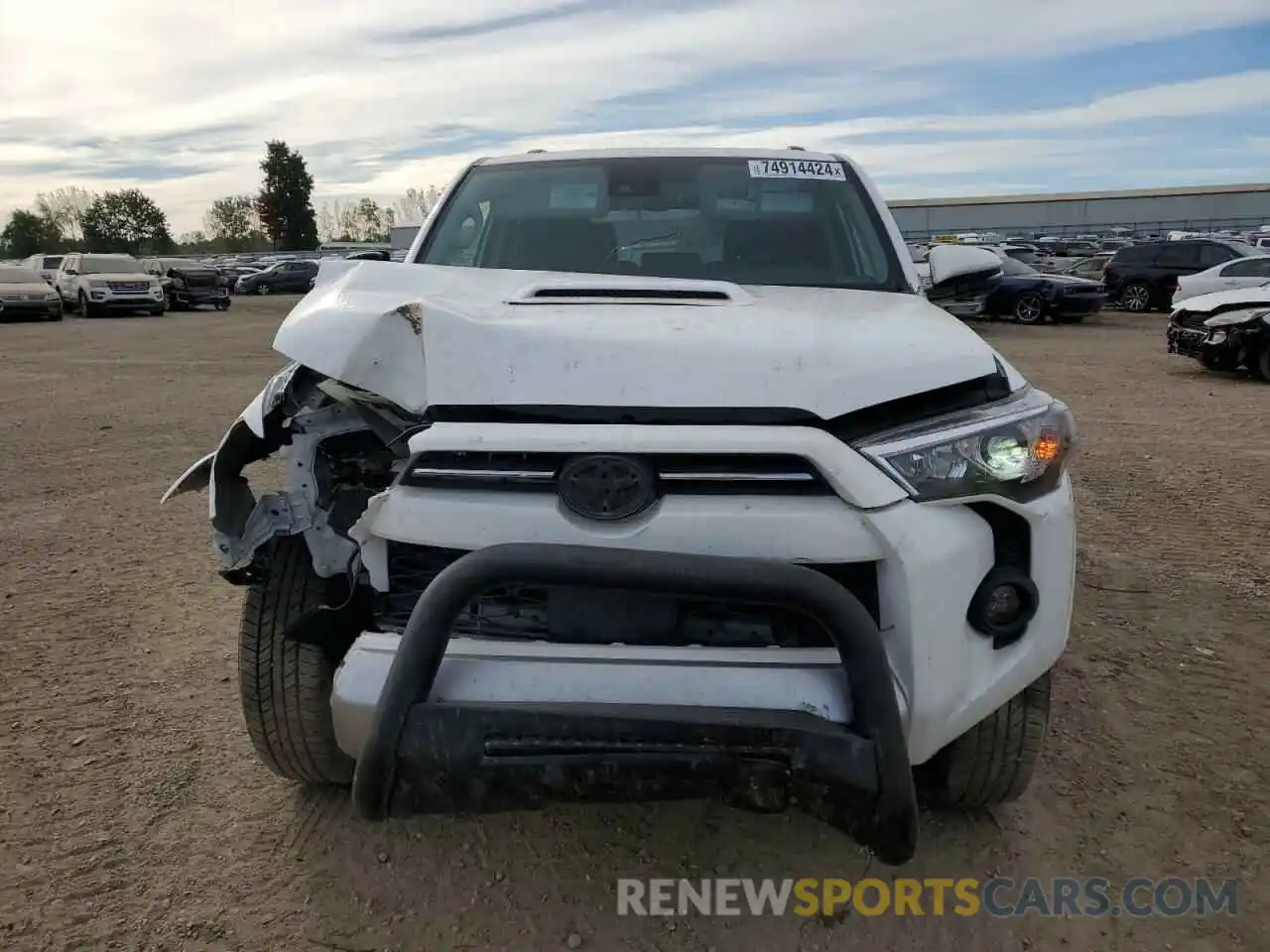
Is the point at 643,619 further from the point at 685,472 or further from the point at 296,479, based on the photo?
the point at 296,479

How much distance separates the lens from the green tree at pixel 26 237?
62781mm

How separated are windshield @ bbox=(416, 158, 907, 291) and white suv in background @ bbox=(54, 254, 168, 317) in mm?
24829

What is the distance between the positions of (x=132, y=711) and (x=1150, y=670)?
Result: 3625mm

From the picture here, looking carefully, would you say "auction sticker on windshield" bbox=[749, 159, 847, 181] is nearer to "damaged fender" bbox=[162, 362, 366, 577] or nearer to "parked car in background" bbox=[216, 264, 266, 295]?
"damaged fender" bbox=[162, 362, 366, 577]

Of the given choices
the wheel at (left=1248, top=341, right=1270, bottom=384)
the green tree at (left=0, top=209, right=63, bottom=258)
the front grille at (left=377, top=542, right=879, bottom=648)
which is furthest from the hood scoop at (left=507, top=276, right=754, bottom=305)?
the green tree at (left=0, top=209, right=63, bottom=258)

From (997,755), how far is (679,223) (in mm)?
2047

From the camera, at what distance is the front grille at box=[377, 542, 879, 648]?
1939 mm

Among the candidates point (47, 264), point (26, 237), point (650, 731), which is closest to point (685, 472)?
point (650, 731)

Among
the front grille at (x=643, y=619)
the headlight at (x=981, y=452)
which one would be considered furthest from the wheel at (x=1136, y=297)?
the front grille at (x=643, y=619)

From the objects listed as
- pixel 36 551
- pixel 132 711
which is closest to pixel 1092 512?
pixel 132 711

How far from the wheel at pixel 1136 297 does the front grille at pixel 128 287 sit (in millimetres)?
24141

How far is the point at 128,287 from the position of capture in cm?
2486

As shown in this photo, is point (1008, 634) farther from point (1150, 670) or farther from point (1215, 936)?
point (1150, 670)

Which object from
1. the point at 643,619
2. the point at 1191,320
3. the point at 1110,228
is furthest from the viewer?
the point at 1110,228
